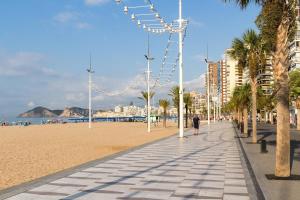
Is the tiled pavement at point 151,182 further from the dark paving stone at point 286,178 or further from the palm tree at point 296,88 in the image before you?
the palm tree at point 296,88

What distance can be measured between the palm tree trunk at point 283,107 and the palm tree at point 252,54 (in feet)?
39.3

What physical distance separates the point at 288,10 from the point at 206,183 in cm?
518

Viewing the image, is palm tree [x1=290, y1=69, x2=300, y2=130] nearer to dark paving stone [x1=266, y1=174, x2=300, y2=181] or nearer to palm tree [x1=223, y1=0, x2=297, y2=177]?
palm tree [x1=223, y1=0, x2=297, y2=177]

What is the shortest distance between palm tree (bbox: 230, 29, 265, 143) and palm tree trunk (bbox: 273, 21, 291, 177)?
39.3 feet

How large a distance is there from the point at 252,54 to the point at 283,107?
1312 centimetres

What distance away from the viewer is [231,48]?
2612 centimetres

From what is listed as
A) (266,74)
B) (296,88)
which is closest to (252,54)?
(266,74)

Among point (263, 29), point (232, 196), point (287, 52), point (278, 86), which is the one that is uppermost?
point (263, 29)

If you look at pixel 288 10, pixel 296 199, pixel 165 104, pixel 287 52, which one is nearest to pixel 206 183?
pixel 296 199

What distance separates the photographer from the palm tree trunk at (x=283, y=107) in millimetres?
11758

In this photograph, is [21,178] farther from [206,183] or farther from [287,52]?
[287,52]

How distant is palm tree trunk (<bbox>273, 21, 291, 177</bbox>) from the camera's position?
1176 cm

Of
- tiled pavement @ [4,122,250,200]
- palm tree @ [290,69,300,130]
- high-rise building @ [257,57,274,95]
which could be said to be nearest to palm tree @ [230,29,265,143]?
high-rise building @ [257,57,274,95]

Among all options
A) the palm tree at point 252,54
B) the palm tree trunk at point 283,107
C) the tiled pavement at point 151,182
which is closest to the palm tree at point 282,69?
the palm tree trunk at point 283,107
